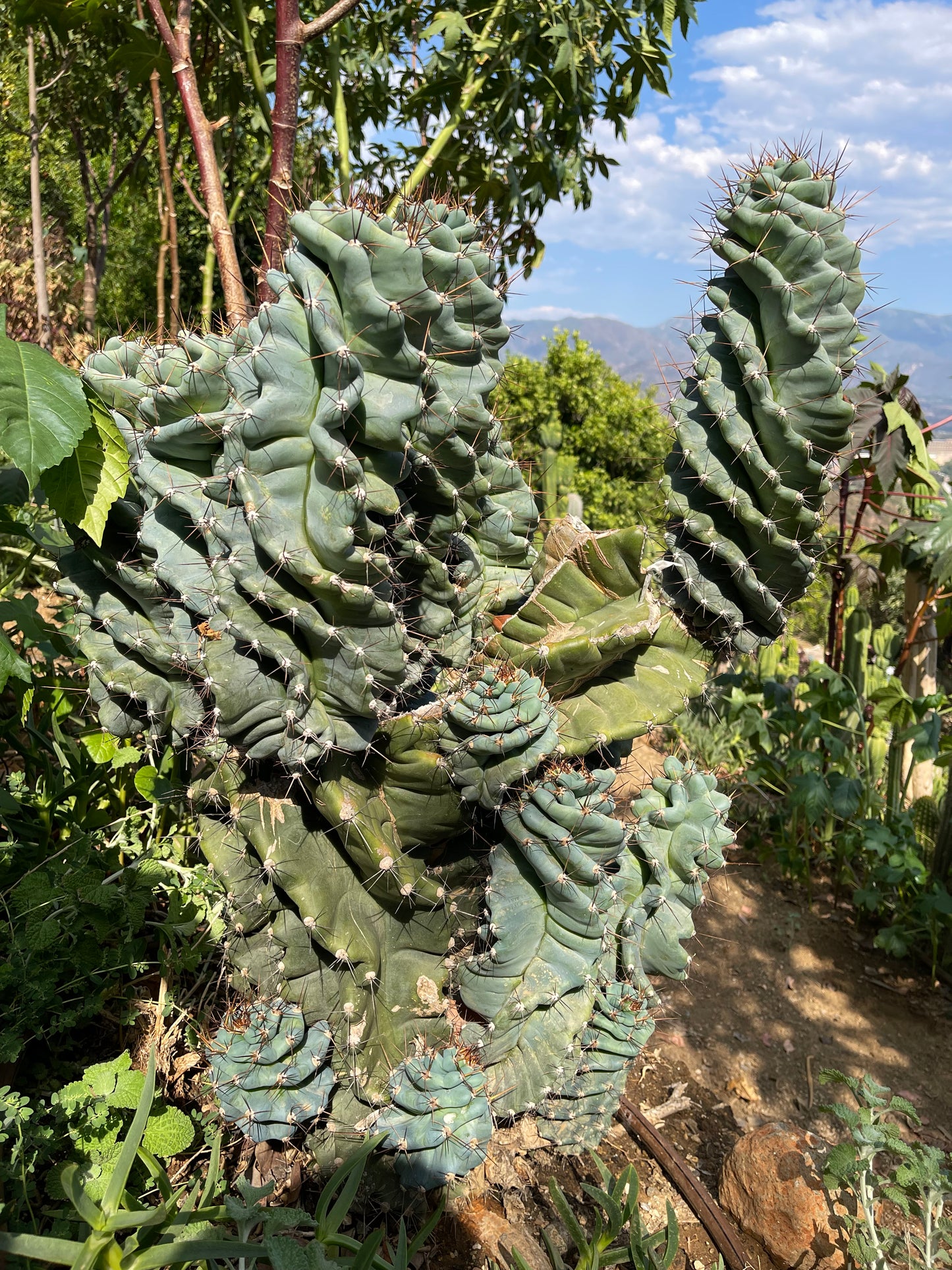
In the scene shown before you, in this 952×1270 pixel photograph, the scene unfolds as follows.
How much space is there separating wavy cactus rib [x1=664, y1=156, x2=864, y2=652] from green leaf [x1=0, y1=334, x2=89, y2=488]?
4.35ft

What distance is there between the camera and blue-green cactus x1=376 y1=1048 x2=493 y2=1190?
68.5 inches

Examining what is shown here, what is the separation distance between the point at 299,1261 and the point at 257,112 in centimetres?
491

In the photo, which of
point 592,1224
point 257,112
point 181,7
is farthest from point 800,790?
point 257,112

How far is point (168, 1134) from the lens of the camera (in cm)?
170

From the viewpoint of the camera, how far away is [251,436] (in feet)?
4.77

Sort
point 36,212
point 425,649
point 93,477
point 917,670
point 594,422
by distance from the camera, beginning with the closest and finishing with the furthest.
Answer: point 93,477 → point 425,649 → point 36,212 → point 917,670 → point 594,422

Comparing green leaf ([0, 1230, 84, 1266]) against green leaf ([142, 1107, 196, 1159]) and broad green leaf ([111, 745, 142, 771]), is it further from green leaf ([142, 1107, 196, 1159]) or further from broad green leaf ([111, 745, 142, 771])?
broad green leaf ([111, 745, 142, 771])

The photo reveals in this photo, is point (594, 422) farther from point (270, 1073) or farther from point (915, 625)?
point (270, 1073)

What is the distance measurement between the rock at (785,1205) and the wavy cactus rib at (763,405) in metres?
1.40

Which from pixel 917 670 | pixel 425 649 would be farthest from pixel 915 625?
pixel 425 649

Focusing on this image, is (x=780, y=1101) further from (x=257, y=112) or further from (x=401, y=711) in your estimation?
(x=257, y=112)

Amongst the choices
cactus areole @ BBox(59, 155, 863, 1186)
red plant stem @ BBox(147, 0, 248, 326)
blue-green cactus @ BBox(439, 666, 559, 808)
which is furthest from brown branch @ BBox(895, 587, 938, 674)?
red plant stem @ BBox(147, 0, 248, 326)

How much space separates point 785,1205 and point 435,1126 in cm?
103

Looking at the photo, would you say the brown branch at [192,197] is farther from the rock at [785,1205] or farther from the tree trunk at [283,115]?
the rock at [785,1205]
